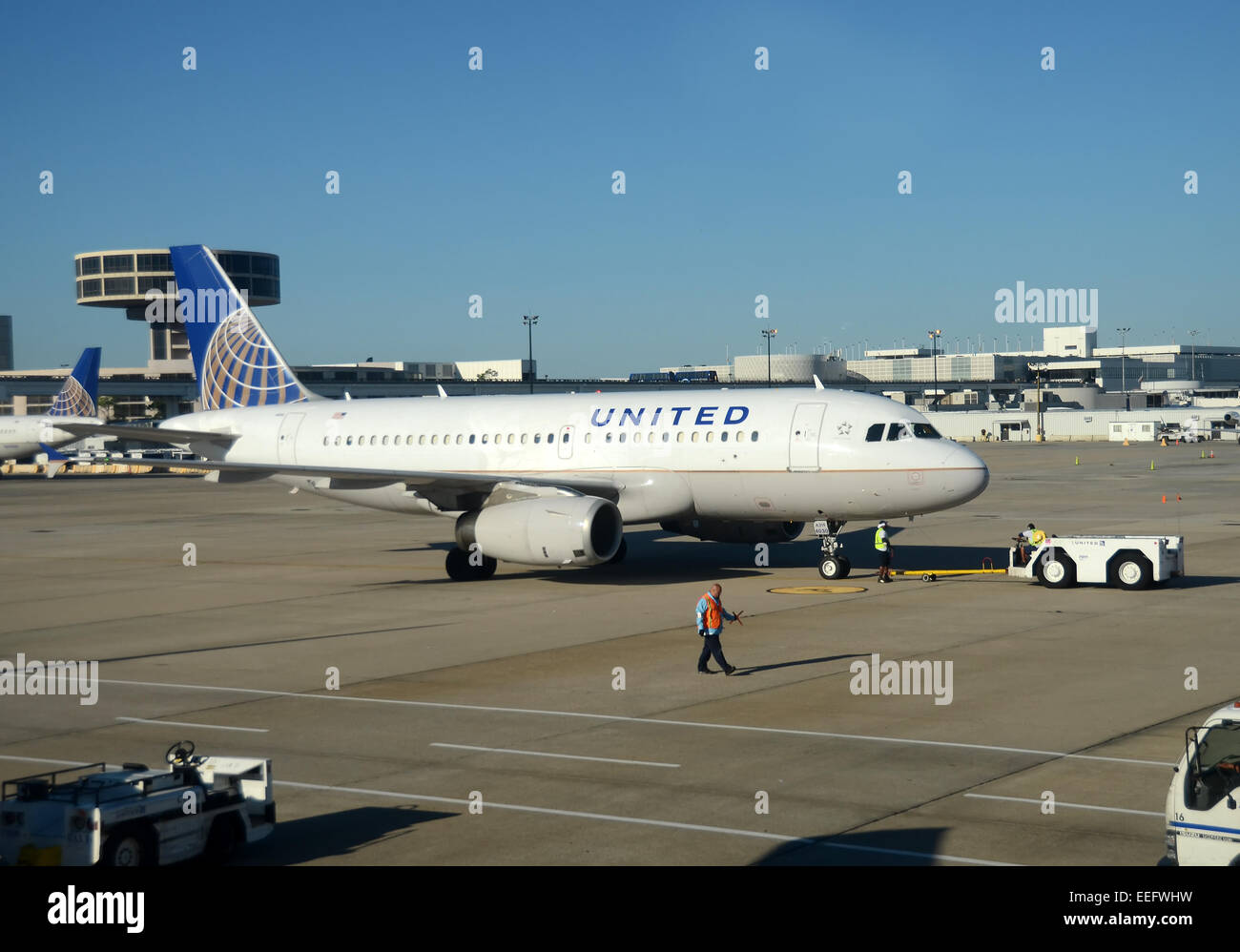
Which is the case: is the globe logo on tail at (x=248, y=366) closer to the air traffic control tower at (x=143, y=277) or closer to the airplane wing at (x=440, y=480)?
the airplane wing at (x=440, y=480)

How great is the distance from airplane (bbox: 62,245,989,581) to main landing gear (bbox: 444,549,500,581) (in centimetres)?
4

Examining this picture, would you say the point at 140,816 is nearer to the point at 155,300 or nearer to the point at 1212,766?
the point at 1212,766

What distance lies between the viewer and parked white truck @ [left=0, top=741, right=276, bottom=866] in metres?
11.5

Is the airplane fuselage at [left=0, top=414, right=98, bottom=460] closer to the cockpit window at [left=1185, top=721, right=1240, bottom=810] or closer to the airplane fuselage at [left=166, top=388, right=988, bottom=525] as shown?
the airplane fuselage at [left=166, top=388, right=988, bottom=525]

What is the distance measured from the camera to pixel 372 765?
1652 centimetres

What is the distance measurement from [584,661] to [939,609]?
31.0 feet

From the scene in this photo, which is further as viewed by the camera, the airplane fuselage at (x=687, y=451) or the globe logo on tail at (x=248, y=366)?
the globe logo on tail at (x=248, y=366)

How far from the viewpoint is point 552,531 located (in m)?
31.7

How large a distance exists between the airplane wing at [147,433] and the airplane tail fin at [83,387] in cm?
6313

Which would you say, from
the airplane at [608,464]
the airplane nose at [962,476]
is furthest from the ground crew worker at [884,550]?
the airplane nose at [962,476]

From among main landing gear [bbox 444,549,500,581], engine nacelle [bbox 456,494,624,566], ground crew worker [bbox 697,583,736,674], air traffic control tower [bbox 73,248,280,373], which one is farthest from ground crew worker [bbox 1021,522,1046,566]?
air traffic control tower [bbox 73,248,280,373]

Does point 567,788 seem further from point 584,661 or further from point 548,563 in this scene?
point 548,563

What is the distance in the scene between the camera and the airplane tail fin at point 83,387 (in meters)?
101
